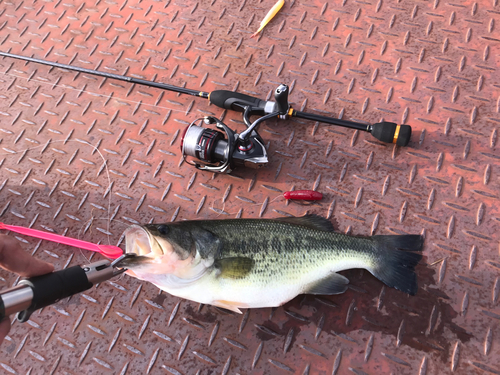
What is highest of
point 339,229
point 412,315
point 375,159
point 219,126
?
point 219,126

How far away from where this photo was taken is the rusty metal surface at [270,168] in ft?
8.51

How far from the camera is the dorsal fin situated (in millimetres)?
2738

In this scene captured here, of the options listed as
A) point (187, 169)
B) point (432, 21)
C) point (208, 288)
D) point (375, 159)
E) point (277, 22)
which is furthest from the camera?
point (277, 22)

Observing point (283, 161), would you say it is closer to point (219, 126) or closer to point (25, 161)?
point (219, 126)

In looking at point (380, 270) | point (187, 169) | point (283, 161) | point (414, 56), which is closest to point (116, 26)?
point (187, 169)

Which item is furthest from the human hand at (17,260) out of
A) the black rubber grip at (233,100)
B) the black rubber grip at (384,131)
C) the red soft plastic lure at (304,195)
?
the black rubber grip at (384,131)

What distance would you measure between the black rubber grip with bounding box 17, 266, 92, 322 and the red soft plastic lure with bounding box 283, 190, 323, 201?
1.59 metres

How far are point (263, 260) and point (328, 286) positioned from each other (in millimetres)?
500

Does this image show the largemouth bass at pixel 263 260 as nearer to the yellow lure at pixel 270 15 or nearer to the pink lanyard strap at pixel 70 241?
the pink lanyard strap at pixel 70 241

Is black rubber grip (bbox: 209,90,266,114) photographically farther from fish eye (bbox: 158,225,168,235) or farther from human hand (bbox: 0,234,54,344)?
human hand (bbox: 0,234,54,344)

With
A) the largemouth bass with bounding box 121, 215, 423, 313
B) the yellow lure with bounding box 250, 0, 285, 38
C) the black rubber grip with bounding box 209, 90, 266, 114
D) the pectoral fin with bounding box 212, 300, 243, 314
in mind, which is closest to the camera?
the largemouth bass with bounding box 121, 215, 423, 313

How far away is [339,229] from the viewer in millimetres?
2873

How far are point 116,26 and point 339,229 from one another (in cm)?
321

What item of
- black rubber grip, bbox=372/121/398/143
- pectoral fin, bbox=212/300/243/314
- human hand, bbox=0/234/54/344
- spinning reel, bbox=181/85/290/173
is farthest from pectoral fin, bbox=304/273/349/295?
human hand, bbox=0/234/54/344
